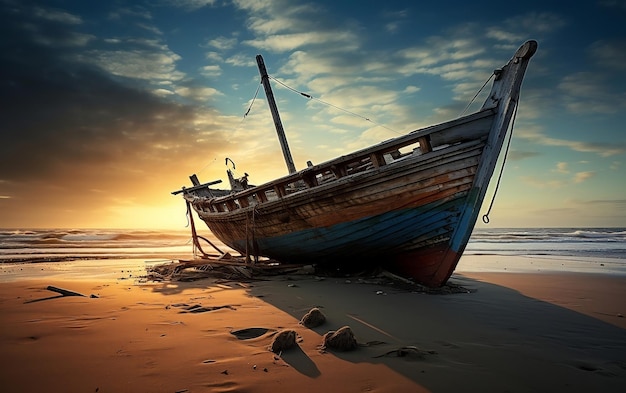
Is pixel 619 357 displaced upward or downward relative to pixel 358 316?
downward

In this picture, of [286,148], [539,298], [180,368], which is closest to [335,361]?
[180,368]

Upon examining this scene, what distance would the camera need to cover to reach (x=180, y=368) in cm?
245

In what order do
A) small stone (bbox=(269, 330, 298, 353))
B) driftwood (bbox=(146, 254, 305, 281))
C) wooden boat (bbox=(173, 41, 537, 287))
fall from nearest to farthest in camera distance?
small stone (bbox=(269, 330, 298, 353))
wooden boat (bbox=(173, 41, 537, 287))
driftwood (bbox=(146, 254, 305, 281))

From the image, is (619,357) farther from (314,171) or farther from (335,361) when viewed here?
(314,171)

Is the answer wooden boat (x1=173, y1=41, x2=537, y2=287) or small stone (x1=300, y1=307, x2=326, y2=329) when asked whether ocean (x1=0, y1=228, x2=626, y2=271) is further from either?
small stone (x1=300, y1=307, x2=326, y2=329)

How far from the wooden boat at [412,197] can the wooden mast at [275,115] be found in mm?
4229

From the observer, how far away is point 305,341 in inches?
121

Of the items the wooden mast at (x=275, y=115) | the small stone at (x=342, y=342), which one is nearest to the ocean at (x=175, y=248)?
the wooden mast at (x=275, y=115)

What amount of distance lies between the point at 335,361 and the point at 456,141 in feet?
12.5

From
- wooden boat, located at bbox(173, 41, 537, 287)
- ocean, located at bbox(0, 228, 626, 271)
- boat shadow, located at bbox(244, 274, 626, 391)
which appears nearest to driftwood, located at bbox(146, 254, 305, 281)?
wooden boat, located at bbox(173, 41, 537, 287)

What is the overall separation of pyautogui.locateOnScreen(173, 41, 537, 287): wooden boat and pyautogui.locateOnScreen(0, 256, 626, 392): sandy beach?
0.75 m

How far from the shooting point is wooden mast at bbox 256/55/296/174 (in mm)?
11266

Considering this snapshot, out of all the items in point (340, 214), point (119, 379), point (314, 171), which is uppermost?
point (314, 171)

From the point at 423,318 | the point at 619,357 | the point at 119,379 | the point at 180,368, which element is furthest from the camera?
the point at 423,318
